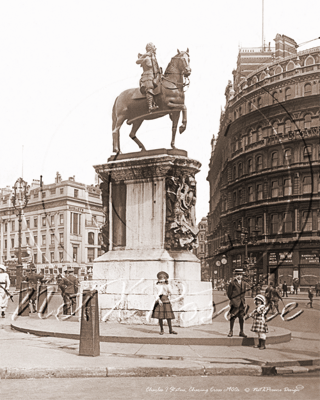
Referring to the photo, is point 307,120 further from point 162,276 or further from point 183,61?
point 162,276

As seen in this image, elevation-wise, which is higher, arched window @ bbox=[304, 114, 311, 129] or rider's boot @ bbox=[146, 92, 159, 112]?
arched window @ bbox=[304, 114, 311, 129]

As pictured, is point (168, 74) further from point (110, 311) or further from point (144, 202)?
point (110, 311)

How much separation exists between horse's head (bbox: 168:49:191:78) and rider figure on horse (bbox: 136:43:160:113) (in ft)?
1.71

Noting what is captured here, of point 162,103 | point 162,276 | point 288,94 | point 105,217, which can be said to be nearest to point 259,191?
point 288,94

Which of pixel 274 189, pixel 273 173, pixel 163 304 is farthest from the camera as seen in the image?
pixel 274 189

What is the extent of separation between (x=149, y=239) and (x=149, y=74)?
13.7 feet

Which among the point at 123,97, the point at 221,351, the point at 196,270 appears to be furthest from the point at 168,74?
the point at 221,351

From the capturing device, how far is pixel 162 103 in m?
14.1

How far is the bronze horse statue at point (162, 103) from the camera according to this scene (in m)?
13.9

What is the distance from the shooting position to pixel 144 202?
13.9 m

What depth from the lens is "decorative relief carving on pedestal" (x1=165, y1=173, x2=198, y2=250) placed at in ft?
44.5

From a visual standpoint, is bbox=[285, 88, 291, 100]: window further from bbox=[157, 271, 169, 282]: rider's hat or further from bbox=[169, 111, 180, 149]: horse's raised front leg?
bbox=[157, 271, 169, 282]: rider's hat

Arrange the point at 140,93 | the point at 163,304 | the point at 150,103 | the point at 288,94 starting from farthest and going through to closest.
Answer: the point at 288,94 → the point at 140,93 → the point at 150,103 → the point at 163,304

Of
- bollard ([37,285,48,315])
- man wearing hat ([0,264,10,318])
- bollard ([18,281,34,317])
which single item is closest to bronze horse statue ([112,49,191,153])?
man wearing hat ([0,264,10,318])
